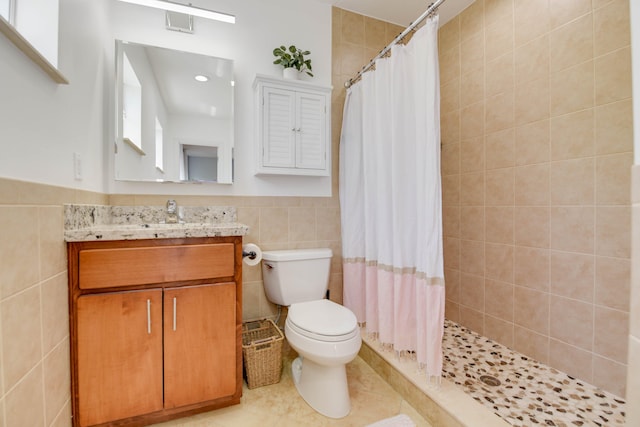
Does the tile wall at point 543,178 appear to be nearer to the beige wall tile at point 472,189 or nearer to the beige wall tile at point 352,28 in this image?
the beige wall tile at point 472,189

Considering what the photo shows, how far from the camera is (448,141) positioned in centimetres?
240

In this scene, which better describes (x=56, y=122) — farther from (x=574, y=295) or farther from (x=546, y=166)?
(x=574, y=295)

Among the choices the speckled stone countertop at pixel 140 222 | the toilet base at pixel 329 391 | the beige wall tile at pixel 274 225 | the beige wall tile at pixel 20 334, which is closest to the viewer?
the beige wall tile at pixel 20 334

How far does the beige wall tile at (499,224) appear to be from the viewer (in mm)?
1943

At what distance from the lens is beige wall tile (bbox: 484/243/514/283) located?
1.95 m

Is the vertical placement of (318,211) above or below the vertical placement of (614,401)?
above

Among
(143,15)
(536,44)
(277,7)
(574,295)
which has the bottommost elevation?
(574,295)

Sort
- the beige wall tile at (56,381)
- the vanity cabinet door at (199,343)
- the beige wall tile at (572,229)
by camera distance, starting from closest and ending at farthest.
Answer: the beige wall tile at (56,381) < the vanity cabinet door at (199,343) < the beige wall tile at (572,229)

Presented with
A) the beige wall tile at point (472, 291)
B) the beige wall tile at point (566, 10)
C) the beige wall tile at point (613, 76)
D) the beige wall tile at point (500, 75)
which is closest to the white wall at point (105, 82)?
the beige wall tile at point (500, 75)

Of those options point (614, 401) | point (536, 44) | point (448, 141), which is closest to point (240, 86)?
point (448, 141)

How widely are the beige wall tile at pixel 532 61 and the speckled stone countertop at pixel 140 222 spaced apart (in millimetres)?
1978

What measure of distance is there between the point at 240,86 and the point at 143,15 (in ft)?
2.21

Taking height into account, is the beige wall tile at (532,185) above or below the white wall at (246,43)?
below

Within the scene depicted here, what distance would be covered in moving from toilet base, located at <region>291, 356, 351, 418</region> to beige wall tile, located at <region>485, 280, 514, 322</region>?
4.02 ft
